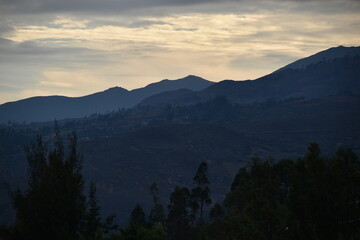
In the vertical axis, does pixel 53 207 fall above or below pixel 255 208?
above

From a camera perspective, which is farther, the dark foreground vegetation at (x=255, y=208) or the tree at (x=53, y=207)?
the tree at (x=53, y=207)

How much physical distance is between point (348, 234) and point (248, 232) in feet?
24.8

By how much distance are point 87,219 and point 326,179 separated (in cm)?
2006

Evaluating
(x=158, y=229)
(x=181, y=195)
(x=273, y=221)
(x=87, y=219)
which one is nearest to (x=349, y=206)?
(x=273, y=221)

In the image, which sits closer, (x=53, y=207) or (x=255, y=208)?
(x=255, y=208)

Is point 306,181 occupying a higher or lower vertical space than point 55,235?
higher

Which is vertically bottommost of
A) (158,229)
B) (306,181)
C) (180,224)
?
(180,224)

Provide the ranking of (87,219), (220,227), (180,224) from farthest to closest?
(180,224), (220,227), (87,219)

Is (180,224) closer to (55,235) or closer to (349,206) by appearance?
(55,235)

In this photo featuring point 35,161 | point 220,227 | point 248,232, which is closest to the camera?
point 248,232

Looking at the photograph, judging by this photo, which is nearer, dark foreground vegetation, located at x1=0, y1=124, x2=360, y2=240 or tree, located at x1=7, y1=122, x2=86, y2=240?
dark foreground vegetation, located at x1=0, y1=124, x2=360, y2=240

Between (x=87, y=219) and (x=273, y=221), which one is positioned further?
(x=87, y=219)

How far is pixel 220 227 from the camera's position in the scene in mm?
57062

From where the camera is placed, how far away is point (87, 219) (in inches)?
1742
